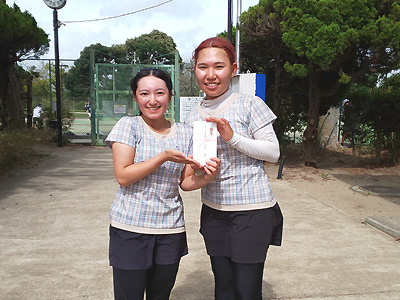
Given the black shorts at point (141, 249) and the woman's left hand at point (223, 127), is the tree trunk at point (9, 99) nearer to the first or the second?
the black shorts at point (141, 249)

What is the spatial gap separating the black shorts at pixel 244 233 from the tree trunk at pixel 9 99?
31.7 feet

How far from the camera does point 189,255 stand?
351 cm

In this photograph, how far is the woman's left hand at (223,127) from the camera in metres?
1.60

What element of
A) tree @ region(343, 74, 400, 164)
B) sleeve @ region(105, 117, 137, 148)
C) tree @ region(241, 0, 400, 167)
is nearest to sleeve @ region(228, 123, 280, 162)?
sleeve @ region(105, 117, 137, 148)

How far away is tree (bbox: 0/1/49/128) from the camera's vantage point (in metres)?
8.27

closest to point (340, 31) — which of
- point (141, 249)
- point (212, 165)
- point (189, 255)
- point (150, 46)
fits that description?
point (189, 255)

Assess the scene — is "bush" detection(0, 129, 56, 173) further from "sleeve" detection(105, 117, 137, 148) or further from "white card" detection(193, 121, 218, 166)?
"white card" detection(193, 121, 218, 166)

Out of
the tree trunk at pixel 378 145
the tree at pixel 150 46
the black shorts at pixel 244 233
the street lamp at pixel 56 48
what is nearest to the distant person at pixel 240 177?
the black shorts at pixel 244 233

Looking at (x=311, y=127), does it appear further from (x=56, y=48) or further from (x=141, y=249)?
(x=56, y=48)

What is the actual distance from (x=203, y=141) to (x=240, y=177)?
30cm

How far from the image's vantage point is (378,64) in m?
7.77

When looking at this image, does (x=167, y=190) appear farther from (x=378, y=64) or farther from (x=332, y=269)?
(x=378, y=64)

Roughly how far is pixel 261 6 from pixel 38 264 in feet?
23.1

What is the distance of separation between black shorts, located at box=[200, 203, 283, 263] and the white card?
360mm
